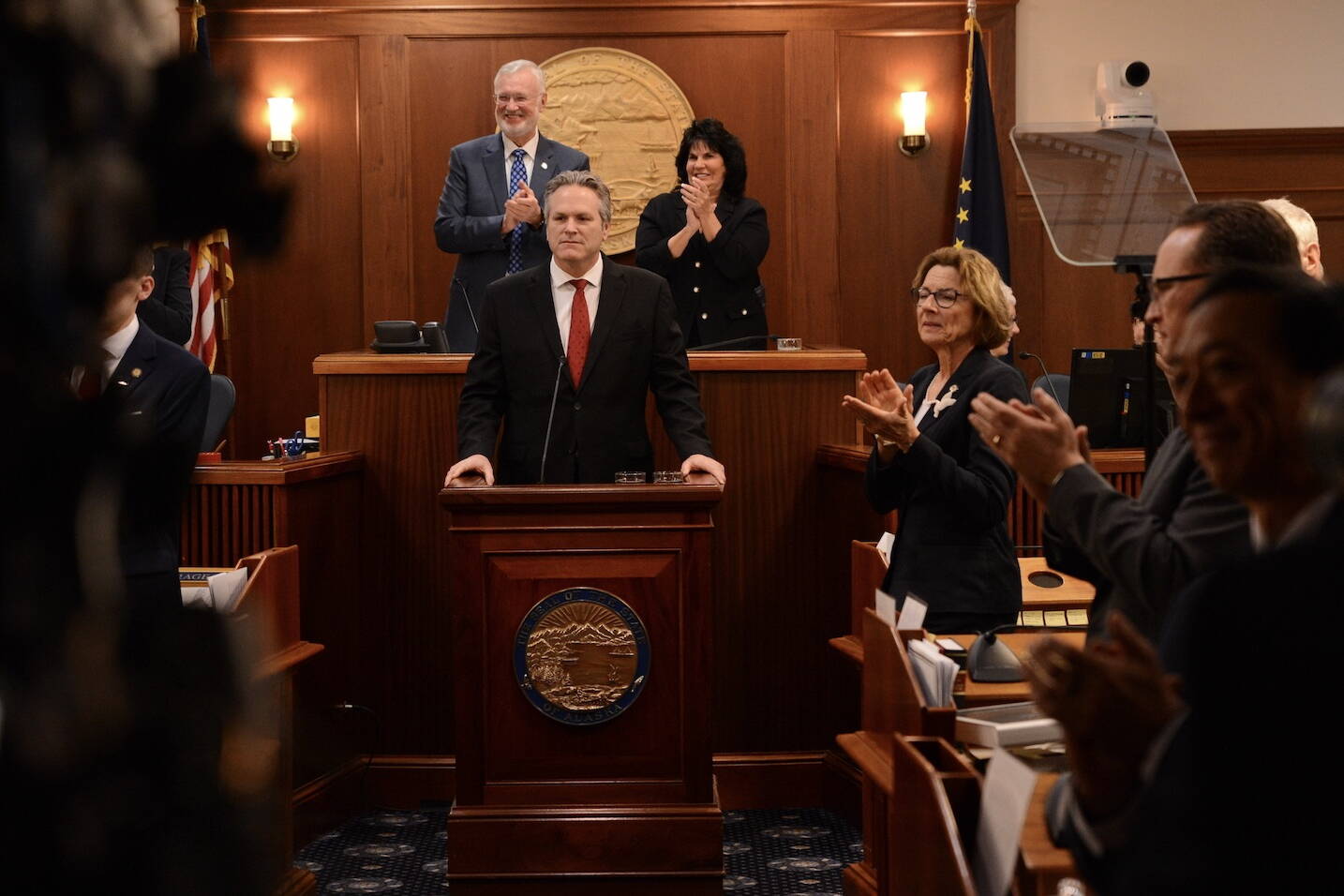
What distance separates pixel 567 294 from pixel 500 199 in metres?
1.50

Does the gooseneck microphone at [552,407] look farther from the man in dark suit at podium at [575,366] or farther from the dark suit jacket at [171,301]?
the dark suit jacket at [171,301]

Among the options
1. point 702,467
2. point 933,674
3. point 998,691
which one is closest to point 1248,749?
point 933,674

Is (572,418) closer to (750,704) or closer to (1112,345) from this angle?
(750,704)

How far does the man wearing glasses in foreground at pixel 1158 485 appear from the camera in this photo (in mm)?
1548

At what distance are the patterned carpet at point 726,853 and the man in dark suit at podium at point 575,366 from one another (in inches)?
40.8

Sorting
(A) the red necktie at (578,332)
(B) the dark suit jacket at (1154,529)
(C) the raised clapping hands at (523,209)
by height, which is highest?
(C) the raised clapping hands at (523,209)

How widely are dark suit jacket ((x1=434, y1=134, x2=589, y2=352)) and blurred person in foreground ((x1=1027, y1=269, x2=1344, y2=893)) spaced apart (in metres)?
3.70

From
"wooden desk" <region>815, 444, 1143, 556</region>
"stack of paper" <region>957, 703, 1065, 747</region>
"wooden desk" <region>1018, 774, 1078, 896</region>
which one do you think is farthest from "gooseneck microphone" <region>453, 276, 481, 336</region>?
"wooden desk" <region>1018, 774, 1078, 896</region>

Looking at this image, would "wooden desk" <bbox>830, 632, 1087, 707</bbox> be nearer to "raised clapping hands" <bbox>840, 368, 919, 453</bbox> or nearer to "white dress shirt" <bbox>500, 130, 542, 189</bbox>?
"raised clapping hands" <bbox>840, 368, 919, 453</bbox>

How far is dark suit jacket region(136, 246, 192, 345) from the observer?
17.6 feet

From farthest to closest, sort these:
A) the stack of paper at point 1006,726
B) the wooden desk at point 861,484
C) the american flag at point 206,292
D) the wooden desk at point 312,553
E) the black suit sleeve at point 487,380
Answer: the american flag at point 206,292 < the wooden desk at point 861,484 < the wooden desk at point 312,553 < the black suit sleeve at point 487,380 < the stack of paper at point 1006,726

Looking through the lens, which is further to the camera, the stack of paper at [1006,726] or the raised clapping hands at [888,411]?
the raised clapping hands at [888,411]

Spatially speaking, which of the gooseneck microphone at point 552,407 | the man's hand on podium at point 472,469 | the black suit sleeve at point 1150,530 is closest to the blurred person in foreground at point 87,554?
the black suit sleeve at point 1150,530

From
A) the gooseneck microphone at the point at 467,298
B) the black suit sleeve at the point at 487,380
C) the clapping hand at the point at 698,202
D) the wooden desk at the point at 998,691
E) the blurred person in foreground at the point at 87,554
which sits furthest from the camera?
the clapping hand at the point at 698,202
